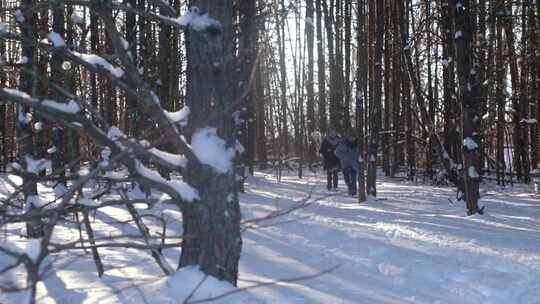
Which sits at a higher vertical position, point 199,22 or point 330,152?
point 199,22

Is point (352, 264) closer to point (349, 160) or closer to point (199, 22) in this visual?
point (199, 22)

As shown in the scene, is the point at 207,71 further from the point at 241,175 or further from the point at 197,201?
the point at 241,175

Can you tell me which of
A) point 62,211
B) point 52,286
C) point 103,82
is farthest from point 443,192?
point 62,211

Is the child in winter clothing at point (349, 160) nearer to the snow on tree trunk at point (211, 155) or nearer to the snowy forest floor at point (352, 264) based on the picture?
the snowy forest floor at point (352, 264)

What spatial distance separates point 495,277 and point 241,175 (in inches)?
320

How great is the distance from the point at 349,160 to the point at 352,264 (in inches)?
308

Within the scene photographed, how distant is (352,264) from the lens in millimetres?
5684

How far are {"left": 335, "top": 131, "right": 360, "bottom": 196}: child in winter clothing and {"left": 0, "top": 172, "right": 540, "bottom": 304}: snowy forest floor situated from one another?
354 cm

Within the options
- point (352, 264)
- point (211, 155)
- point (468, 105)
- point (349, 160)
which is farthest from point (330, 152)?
point (211, 155)

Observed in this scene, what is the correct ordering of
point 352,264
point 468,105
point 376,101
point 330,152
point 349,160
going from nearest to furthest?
point 352,264 → point 468,105 → point 376,101 → point 349,160 → point 330,152

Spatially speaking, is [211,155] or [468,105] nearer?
[211,155]

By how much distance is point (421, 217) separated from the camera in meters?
8.98

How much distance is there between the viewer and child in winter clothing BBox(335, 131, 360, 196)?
1337 centimetres

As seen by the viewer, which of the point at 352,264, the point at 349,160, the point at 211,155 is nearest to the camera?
the point at 211,155
